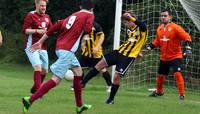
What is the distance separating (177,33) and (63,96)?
108 inches

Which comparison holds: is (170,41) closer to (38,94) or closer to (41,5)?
(41,5)

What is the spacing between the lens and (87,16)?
9.08 metres

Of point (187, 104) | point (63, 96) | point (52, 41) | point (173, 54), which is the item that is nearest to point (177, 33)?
point (173, 54)

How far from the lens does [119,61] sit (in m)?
11.0

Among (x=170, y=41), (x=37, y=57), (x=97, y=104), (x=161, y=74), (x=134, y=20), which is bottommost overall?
(x=161, y=74)

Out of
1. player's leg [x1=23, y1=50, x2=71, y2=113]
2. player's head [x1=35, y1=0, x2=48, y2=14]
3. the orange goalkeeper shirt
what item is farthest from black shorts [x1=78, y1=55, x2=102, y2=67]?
player's leg [x1=23, y1=50, x2=71, y2=113]

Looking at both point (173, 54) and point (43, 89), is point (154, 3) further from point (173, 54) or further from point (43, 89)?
point (43, 89)

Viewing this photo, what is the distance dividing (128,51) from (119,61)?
0.25 metres

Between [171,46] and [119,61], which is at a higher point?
[119,61]

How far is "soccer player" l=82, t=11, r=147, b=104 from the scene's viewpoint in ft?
35.7

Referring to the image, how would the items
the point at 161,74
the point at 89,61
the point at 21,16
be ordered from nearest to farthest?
the point at 161,74
the point at 89,61
the point at 21,16

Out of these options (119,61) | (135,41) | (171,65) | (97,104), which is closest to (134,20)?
(135,41)

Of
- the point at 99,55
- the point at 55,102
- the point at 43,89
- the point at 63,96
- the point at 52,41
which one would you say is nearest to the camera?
the point at 43,89

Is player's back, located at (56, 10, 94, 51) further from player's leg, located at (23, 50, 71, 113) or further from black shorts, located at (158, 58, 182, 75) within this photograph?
black shorts, located at (158, 58, 182, 75)
